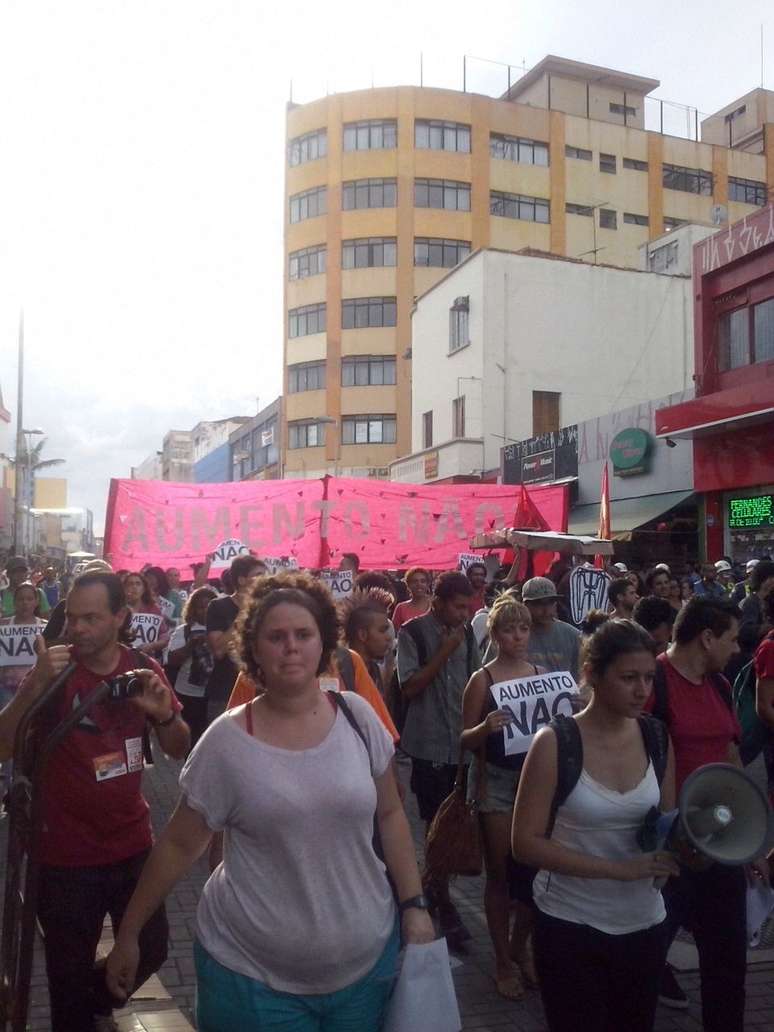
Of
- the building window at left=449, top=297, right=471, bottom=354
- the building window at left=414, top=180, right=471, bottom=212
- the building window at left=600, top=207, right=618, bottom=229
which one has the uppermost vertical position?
the building window at left=414, top=180, right=471, bottom=212

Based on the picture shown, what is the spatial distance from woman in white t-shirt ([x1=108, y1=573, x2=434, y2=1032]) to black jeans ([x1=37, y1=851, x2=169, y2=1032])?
0.62 m

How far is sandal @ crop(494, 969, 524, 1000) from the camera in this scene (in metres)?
4.68

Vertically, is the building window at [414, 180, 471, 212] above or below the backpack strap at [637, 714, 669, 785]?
above

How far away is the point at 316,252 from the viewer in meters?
47.9

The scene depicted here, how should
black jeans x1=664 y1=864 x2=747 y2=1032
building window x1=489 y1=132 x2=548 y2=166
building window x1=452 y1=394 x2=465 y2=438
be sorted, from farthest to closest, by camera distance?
building window x1=489 y1=132 x2=548 y2=166 → building window x1=452 y1=394 x2=465 y2=438 → black jeans x1=664 y1=864 x2=747 y2=1032

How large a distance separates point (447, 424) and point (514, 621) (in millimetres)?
32546

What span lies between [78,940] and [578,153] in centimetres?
4737

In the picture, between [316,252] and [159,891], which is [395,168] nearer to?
[316,252]

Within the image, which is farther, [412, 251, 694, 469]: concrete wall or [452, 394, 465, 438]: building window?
[452, 394, 465, 438]: building window

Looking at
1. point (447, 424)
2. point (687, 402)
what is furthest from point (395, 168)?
point (687, 402)

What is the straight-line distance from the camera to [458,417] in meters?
36.5

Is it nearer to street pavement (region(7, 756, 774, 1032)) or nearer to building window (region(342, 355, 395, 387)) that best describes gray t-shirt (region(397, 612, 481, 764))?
street pavement (region(7, 756, 774, 1032))

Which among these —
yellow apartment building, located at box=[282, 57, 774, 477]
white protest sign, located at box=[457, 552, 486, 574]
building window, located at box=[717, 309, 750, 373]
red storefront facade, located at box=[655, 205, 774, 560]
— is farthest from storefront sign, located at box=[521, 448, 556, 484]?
white protest sign, located at box=[457, 552, 486, 574]

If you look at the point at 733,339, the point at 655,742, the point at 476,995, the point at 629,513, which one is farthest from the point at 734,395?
the point at 655,742
